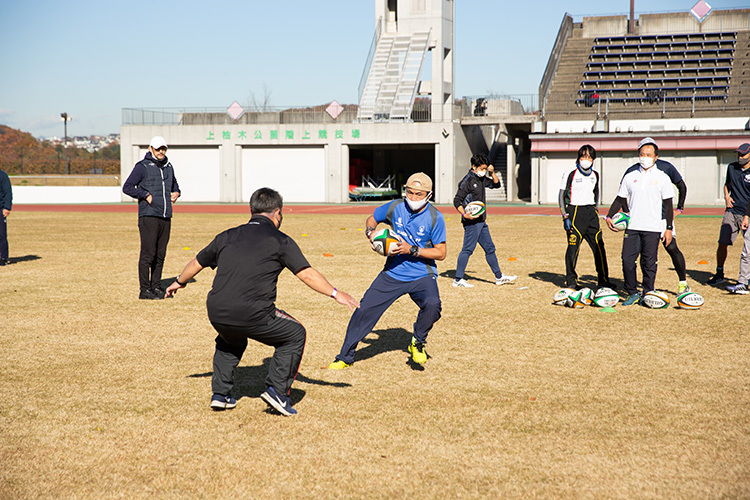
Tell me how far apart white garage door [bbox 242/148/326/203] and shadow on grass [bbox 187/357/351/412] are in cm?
3881

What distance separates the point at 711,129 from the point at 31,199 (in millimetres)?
42282

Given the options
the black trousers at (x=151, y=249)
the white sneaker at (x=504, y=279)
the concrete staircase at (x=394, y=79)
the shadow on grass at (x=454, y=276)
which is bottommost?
the shadow on grass at (x=454, y=276)

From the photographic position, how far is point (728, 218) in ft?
37.7

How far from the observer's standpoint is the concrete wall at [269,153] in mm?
43656

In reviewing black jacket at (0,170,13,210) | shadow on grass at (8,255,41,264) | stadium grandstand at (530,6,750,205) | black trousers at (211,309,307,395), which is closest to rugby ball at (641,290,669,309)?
black trousers at (211,309,307,395)

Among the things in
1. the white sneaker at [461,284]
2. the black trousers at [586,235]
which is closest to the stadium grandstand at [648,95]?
the white sneaker at [461,284]

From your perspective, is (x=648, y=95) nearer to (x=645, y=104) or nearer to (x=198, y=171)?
(x=645, y=104)

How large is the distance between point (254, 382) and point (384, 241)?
1695mm

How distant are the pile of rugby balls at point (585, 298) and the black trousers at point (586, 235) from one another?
1.73 ft

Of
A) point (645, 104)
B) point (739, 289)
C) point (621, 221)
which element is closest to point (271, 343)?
point (621, 221)

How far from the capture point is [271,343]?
5426 mm

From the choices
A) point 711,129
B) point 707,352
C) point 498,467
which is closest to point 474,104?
point 711,129

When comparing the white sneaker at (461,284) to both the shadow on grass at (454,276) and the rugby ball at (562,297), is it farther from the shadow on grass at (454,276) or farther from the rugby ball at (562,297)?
the rugby ball at (562,297)

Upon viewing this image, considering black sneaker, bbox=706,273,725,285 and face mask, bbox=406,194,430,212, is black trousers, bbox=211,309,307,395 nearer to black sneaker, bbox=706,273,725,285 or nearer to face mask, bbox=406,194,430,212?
face mask, bbox=406,194,430,212
